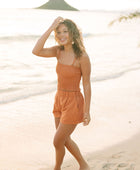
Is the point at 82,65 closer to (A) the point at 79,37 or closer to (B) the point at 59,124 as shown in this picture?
(A) the point at 79,37

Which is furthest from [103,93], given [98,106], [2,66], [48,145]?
[2,66]

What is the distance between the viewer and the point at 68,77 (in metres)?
3.31

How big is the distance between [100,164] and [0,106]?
4041 millimetres

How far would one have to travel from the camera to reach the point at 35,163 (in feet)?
14.2

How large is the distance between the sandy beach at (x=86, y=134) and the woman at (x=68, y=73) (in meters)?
0.94

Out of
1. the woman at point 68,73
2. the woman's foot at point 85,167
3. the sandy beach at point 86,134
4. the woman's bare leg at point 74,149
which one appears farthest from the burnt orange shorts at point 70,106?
the sandy beach at point 86,134

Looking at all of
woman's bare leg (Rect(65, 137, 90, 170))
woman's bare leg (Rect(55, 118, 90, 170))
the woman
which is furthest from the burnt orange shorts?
woman's bare leg (Rect(65, 137, 90, 170))

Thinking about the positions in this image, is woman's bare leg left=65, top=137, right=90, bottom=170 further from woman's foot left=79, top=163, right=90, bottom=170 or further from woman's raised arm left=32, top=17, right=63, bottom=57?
woman's raised arm left=32, top=17, right=63, bottom=57

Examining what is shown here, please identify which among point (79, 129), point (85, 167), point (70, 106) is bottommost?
point (79, 129)

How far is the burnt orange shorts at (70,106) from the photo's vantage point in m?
3.29

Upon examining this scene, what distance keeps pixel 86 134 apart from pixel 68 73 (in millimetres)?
2388

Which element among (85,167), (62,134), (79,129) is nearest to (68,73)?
(62,134)

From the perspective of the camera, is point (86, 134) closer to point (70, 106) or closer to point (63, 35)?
point (70, 106)

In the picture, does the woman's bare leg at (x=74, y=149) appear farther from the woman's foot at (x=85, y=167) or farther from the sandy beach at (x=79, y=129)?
the sandy beach at (x=79, y=129)
